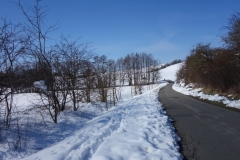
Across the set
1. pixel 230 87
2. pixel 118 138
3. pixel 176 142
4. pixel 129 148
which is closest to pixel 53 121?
pixel 118 138

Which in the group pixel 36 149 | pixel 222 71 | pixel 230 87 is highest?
pixel 222 71

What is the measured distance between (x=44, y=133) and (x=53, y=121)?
1.48 m

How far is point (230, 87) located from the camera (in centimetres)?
1688

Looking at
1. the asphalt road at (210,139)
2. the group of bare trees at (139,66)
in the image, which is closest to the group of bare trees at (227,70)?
the asphalt road at (210,139)

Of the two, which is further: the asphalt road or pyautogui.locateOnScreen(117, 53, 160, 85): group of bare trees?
pyautogui.locateOnScreen(117, 53, 160, 85): group of bare trees

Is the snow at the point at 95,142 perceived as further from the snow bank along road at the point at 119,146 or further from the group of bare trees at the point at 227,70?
the group of bare trees at the point at 227,70

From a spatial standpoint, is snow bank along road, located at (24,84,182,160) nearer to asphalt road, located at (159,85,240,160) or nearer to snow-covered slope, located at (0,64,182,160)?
snow-covered slope, located at (0,64,182,160)

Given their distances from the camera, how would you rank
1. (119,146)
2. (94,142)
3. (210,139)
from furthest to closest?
1. (210,139)
2. (94,142)
3. (119,146)

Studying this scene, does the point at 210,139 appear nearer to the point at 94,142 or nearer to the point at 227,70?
the point at 94,142

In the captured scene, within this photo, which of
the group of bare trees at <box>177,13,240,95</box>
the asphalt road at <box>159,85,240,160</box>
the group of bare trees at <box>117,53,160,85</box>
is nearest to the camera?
the asphalt road at <box>159,85,240,160</box>

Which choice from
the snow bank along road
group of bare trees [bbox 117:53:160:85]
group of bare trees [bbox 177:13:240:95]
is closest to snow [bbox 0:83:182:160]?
the snow bank along road

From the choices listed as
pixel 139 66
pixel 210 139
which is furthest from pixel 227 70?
pixel 139 66

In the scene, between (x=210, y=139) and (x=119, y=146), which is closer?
(x=119, y=146)

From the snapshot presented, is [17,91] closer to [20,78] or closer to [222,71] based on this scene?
[20,78]
